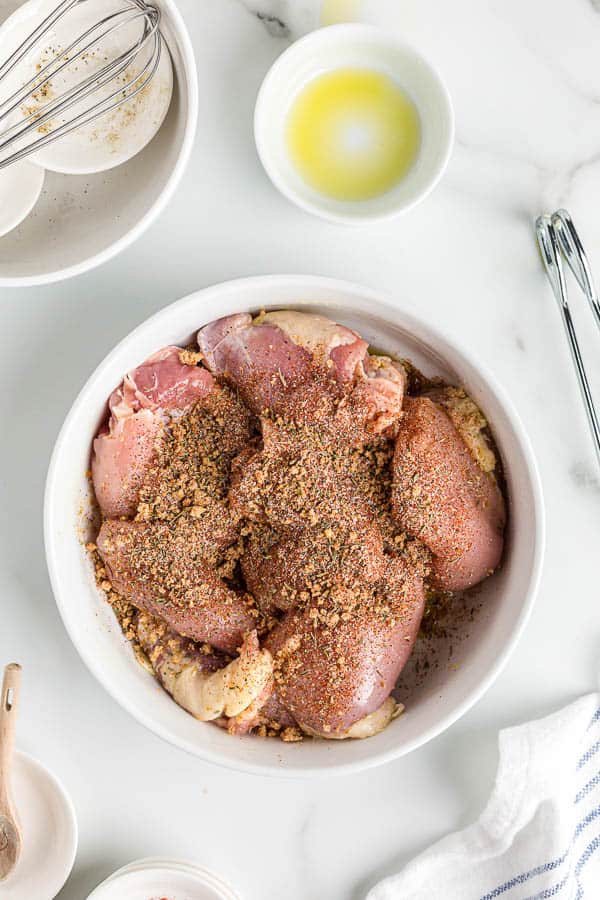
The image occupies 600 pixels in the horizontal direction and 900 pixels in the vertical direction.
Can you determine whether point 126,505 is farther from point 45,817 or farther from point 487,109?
point 487,109

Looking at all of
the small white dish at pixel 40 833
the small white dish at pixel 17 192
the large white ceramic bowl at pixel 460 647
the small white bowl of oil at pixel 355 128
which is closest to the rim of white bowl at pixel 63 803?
the small white dish at pixel 40 833

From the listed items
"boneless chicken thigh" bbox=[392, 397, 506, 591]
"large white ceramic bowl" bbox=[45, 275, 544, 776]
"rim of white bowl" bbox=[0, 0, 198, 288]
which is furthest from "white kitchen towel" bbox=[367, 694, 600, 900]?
"rim of white bowl" bbox=[0, 0, 198, 288]

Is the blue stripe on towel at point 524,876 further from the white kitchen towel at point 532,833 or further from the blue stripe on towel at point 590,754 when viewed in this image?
the blue stripe on towel at point 590,754

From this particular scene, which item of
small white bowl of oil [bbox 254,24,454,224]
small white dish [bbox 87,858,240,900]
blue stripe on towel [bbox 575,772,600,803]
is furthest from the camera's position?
blue stripe on towel [bbox 575,772,600,803]

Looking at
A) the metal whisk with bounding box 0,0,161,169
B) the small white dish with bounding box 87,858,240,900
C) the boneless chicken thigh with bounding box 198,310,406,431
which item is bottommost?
the small white dish with bounding box 87,858,240,900

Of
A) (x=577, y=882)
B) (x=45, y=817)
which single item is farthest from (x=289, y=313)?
(x=577, y=882)

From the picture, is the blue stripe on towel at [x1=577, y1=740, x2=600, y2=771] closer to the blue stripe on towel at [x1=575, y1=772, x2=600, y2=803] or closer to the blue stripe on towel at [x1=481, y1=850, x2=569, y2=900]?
the blue stripe on towel at [x1=575, y1=772, x2=600, y2=803]
